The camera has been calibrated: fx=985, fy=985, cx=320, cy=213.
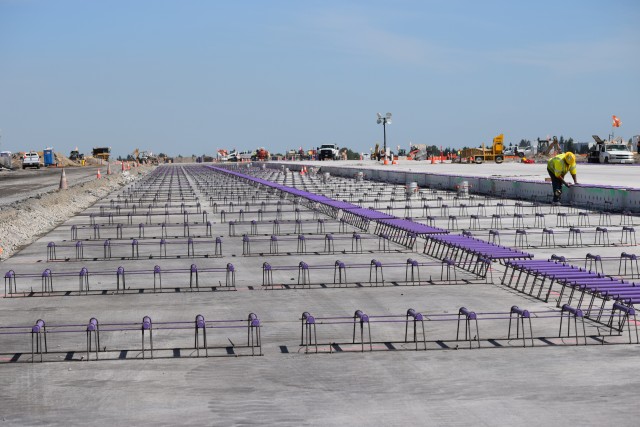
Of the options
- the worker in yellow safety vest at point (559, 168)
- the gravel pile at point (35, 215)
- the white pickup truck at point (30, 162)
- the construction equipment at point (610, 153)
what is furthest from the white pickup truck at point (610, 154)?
the white pickup truck at point (30, 162)


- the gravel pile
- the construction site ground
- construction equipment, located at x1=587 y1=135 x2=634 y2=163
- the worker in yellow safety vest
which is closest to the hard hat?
the worker in yellow safety vest

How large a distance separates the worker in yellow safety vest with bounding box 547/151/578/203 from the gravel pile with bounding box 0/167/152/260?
22.2 m

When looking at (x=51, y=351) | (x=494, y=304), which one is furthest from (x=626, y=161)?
(x=51, y=351)

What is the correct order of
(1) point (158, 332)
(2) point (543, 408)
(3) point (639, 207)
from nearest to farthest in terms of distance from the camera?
(2) point (543, 408)
(1) point (158, 332)
(3) point (639, 207)

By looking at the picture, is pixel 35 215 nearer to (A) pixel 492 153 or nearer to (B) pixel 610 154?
(B) pixel 610 154

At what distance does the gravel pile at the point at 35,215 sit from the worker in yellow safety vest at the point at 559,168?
22.2 meters

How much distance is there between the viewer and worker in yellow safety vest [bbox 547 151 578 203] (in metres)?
44.1

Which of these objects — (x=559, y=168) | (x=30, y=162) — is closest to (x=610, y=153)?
(x=559, y=168)

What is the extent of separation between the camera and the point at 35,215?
43812 millimetres

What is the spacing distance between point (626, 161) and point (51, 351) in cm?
9016

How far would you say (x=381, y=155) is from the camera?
155 m

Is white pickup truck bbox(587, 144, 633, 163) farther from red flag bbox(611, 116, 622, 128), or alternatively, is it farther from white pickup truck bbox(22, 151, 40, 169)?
white pickup truck bbox(22, 151, 40, 169)

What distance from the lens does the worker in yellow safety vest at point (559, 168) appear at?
4413 centimetres

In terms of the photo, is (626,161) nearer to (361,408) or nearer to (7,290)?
(7,290)
